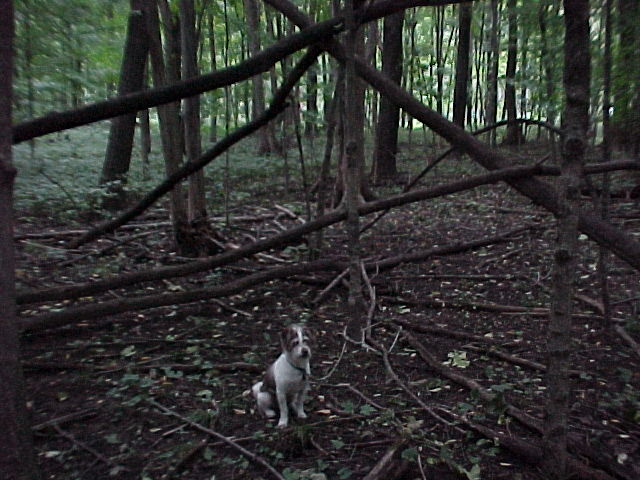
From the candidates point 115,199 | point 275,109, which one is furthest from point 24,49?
point 275,109

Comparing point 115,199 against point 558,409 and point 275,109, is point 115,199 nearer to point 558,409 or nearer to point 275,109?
point 275,109

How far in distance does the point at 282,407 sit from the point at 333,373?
99cm

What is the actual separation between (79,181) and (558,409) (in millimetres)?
11853

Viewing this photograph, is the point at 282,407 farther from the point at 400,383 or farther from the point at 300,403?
the point at 400,383

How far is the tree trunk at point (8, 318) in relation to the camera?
2.43 metres

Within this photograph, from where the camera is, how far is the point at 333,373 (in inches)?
185

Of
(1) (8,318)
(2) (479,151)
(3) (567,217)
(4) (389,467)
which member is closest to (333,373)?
(4) (389,467)

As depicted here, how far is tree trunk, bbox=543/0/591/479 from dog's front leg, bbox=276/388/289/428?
1743 mm

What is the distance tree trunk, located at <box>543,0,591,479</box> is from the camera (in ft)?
8.99

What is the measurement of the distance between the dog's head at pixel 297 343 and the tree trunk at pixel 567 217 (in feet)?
5.09

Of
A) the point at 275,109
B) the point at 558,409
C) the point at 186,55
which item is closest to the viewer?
the point at 558,409

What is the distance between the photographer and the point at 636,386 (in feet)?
13.8

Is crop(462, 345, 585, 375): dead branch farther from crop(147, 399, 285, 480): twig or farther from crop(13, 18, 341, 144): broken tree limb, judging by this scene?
crop(13, 18, 341, 144): broken tree limb

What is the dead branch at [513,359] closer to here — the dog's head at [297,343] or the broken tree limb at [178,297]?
the dog's head at [297,343]
